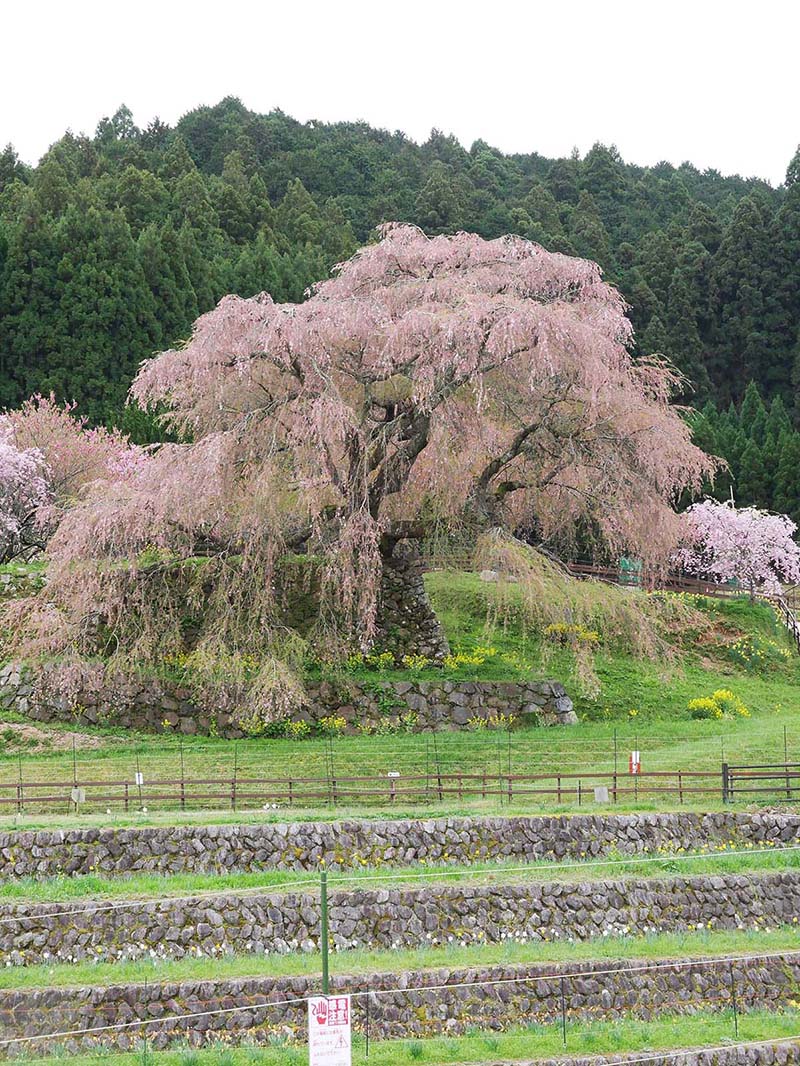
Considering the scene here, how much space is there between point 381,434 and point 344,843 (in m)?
9.46

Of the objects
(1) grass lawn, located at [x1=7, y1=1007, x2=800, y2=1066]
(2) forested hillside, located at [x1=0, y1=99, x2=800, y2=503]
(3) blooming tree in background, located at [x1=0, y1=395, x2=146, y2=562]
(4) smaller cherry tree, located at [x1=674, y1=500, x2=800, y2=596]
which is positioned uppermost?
(2) forested hillside, located at [x1=0, y1=99, x2=800, y2=503]

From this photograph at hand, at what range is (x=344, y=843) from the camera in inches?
682

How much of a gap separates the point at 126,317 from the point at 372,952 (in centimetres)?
4084

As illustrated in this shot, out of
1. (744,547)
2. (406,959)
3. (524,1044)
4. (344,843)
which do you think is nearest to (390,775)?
(344,843)

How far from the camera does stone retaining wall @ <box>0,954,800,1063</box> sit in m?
12.9

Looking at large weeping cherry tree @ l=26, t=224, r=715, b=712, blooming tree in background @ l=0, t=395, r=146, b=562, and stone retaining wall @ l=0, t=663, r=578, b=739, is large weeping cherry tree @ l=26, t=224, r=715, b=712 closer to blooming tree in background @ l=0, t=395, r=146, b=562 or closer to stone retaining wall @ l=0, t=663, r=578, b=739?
stone retaining wall @ l=0, t=663, r=578, b=739

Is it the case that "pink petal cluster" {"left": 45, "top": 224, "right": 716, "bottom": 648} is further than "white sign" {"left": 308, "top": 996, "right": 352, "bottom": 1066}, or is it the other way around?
"pink petal cluster" {"left": 45, "top": 224, "right": 716, "bottom": 648}

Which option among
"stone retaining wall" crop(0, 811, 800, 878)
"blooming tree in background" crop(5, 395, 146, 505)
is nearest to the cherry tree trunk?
"stone retaining wall" crop(0, 811, 800, 878)

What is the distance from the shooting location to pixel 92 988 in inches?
522

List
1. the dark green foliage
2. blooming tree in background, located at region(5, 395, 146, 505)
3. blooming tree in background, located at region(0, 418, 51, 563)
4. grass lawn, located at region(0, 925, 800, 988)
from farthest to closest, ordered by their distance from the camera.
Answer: the dark green foliage → blooming tree in background, located at region(5, 395, 146, 505) → blooming tree in background, located at region(0, 418, 51, 563) → grass lawn, located at region(0, 925, 800, 988)

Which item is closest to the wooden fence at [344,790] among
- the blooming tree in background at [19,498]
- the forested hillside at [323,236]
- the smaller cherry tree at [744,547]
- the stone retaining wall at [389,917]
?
the stone retaining wall at [389,917]

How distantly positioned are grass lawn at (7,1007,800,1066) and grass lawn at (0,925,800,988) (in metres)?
0.98

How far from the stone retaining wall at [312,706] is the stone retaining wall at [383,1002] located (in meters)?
10.6

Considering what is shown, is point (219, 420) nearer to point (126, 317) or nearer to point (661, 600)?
point (661, 600)
